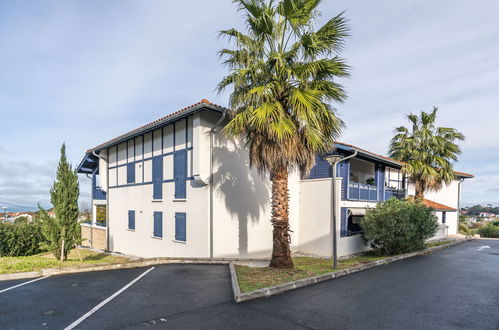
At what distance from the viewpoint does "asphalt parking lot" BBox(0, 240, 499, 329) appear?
5574 millimetres

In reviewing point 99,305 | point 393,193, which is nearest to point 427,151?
point 393,193

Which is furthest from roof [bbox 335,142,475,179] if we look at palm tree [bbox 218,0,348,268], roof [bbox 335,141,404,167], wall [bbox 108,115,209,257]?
wall [bbox 108,115,209,257]

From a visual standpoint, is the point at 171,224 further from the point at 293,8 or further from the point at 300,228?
the point at 293,8

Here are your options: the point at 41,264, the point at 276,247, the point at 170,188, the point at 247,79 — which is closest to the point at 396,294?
the point at 276,247

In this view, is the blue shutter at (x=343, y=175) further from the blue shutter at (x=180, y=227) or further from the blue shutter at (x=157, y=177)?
the blue shutter at (x=157, y=177)

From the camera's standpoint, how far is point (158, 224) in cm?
1593

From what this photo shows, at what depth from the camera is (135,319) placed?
18.6 ft

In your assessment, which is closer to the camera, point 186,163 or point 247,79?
point 247,79

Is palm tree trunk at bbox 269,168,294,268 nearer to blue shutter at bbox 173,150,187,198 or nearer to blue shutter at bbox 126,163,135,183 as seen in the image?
blue shutter at bbox 173,150,187,198

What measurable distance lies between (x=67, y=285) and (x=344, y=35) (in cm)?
1167

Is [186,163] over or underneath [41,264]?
over

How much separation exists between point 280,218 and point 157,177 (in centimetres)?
864

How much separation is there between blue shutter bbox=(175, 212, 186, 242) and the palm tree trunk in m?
5.52

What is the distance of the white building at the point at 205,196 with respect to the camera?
1295 centimetres
